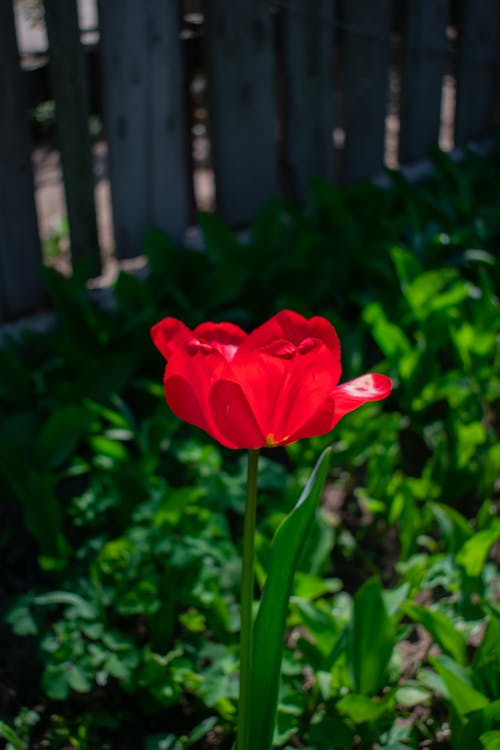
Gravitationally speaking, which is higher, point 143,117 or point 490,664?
point 143,117

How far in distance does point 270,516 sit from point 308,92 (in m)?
2.12

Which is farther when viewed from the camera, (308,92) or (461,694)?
(308,92)

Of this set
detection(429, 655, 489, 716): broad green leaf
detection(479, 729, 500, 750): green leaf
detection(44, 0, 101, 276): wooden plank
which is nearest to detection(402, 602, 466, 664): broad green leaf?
detection(429, 655, 489, 716): broad green leaf

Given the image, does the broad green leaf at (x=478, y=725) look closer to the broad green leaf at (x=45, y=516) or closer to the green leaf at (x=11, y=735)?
the green leaf at (x=11, y=735)

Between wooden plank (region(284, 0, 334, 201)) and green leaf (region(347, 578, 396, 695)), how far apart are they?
205cm

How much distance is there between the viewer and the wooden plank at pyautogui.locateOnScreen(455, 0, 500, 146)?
14.3 feet

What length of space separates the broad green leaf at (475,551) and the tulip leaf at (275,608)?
0.59m

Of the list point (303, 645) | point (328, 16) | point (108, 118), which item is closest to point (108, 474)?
point (303, 645)

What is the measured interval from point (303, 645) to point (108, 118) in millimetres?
1866

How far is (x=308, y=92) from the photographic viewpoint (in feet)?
11.7

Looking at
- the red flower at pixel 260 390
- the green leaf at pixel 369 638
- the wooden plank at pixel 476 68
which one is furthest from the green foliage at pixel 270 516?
the wooden plank at pixel 476 68

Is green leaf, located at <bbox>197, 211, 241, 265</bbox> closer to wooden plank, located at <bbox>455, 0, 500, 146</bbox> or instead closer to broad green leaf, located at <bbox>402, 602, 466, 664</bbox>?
broad green leaf, located at <bbox>402, 602, 466, 664</bbox>

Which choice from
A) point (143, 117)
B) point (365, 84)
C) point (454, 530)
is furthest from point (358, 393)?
point (365, 84)

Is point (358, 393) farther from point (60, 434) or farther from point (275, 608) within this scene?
point (60, 434)
